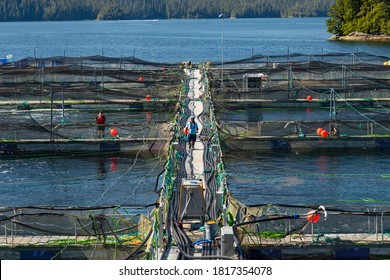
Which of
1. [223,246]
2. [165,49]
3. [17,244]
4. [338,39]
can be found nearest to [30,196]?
[17,244]

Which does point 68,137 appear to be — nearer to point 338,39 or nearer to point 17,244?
point 17,244

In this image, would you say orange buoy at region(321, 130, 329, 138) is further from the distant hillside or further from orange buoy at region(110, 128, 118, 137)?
the distant hillside

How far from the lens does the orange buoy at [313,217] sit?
21.7 meters

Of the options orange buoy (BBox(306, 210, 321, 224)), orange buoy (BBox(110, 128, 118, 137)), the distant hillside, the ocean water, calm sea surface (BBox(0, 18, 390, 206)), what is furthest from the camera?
the distant hillside

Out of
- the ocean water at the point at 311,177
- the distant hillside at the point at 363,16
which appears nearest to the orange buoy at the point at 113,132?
the ocean water at the point at 311,177

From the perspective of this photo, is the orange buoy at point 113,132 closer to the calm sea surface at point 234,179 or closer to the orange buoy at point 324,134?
the calm sea surface at point 234,179

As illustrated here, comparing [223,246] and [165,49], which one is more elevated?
[223,246]

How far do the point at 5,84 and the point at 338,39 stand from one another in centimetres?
9099

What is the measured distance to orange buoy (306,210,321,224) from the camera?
21656mm

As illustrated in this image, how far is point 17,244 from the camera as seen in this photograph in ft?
71.8

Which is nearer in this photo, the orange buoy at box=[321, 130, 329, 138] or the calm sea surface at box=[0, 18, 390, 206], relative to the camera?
the calm sea surface at box=[0, 18, 390, 206]

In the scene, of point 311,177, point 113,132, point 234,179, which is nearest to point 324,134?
point 311,177

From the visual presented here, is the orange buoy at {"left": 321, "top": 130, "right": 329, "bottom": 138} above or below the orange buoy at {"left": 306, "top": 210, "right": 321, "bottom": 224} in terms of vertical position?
below

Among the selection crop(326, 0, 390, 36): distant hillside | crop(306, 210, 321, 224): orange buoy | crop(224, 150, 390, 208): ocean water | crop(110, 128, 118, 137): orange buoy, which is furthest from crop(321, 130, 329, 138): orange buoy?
crop(326, 0, 390, 36): distant hillside
